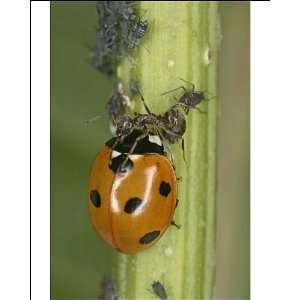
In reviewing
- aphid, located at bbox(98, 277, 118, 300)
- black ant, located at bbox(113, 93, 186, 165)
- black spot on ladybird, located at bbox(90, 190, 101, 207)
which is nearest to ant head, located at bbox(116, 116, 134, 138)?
black ant, located at bbox(113, 93, 186, 165)

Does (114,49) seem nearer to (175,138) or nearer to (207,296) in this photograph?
(175,138)

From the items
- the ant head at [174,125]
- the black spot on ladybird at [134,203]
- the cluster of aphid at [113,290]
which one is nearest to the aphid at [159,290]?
the cluster of aphid at [113,290]

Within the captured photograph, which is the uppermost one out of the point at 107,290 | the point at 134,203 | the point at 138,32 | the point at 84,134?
the point at 138,32

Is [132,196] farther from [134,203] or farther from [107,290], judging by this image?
[107,290]

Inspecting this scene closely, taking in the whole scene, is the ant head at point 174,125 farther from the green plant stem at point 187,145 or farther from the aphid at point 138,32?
the aphid at point 138,32

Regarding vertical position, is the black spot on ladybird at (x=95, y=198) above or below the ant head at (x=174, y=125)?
below

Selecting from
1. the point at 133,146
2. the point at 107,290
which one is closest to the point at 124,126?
the point at 133,146

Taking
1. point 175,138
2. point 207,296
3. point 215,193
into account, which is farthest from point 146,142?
point 207,296
